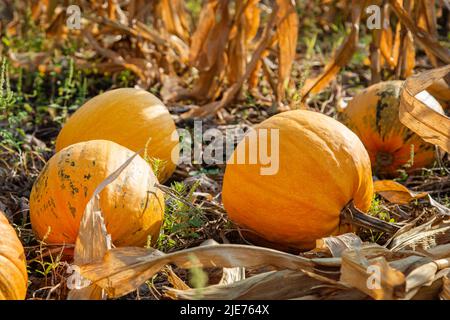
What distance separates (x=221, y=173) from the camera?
3.79 meters

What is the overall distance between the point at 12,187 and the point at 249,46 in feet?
6.97

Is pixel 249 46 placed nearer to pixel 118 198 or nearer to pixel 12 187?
pixel 12 187

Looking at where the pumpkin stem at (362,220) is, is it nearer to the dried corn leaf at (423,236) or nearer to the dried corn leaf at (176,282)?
the dried corn leaf at (423,236)

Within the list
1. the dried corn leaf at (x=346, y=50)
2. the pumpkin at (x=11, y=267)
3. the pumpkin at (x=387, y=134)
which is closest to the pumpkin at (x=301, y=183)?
the pumpkin at (x=11, y=267)

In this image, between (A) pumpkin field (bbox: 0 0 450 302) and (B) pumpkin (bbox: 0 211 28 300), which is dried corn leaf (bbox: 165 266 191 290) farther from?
(B) pumpkin (bbox: 0 211 28 300)

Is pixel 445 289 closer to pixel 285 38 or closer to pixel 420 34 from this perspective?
pixel 420 34

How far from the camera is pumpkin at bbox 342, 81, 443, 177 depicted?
3631mm

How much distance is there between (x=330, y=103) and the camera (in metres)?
4.71

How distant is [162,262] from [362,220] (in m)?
0.79

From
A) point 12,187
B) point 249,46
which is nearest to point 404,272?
point 12,187

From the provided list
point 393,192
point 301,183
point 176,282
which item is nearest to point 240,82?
point 393,192
